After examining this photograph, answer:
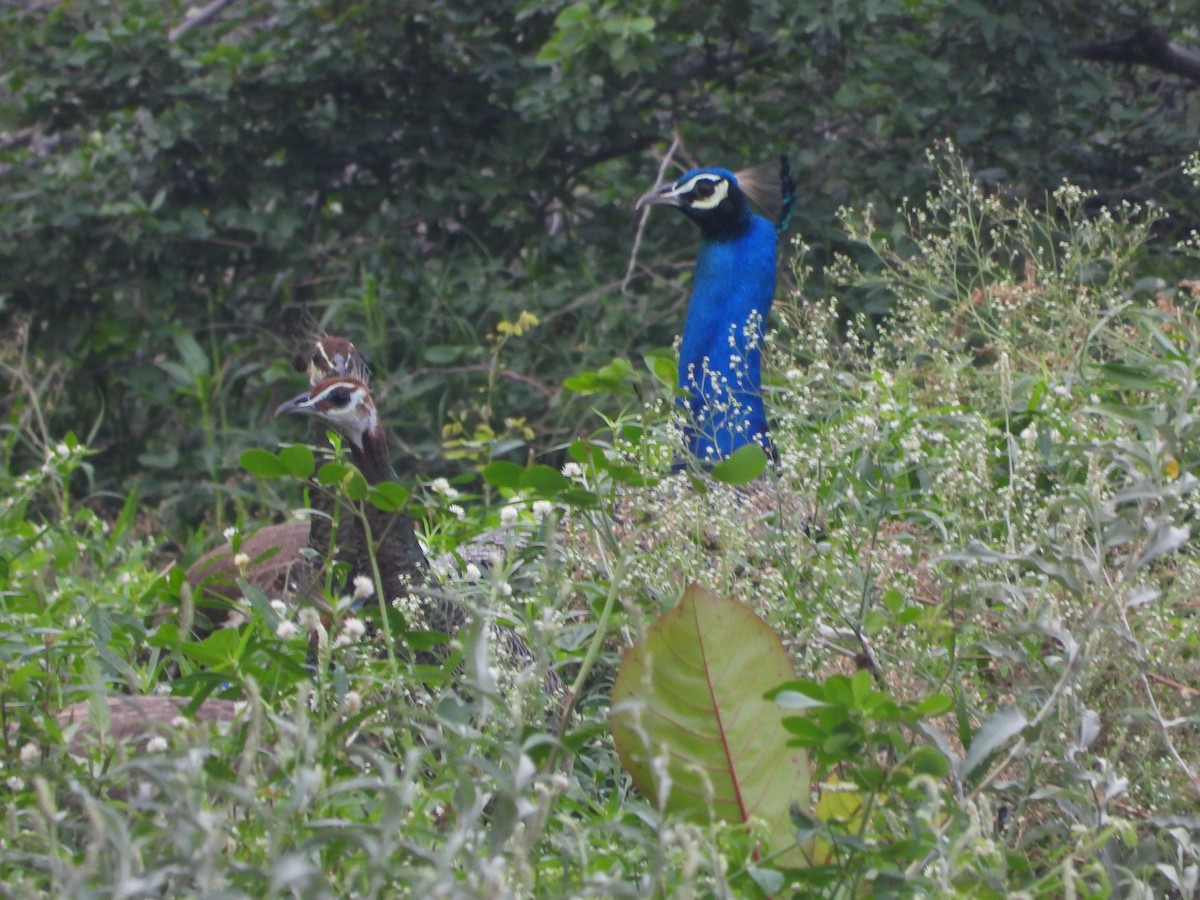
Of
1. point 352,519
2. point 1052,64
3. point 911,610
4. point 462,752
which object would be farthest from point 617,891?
point 1052,64

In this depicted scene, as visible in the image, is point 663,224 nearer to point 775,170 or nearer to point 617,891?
point 775,170

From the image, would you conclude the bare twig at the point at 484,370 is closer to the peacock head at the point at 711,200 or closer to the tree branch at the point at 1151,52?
the peacock head at the point at 711,200

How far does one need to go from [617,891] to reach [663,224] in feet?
13.6

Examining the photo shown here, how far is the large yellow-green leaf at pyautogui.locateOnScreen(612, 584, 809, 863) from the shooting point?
1.69 m

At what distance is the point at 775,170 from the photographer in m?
4.36

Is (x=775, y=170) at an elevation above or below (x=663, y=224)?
above

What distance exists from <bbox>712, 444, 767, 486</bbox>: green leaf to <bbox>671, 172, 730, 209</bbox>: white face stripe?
2.07m

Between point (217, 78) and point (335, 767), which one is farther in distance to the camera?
point (217, 78)

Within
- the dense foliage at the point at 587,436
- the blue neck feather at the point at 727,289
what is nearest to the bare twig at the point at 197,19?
the dense foliage at the point at 587,436

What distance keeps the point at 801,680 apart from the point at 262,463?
68cm

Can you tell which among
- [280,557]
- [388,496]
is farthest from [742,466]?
[280,557]

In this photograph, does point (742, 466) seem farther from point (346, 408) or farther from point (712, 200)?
point (712, 200)

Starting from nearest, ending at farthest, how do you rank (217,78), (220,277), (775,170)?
(775,170)
(217,78)
(220,277)

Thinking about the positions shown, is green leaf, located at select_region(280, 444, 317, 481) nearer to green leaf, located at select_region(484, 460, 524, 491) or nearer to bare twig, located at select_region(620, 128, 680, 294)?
green leaf, located at select_region(484, 460, 524, 491)
